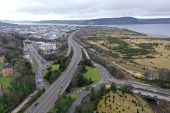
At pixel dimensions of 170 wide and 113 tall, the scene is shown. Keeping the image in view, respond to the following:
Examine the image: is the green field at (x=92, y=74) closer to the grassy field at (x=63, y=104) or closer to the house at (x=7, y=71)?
the grassy field at (x=63, y=104)

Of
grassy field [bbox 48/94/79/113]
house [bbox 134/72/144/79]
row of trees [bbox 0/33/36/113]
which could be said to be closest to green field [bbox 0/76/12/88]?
row of trees [bbox 0/33/36/113]

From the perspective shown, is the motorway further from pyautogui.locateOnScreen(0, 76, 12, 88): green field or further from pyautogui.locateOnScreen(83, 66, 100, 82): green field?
pyautogui.locateOnScreen(0, 76, 12, 88): green field

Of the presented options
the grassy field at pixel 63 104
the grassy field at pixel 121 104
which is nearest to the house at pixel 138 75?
the grassy field at pixel 121 104

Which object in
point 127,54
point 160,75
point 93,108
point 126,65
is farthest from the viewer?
point 127,54

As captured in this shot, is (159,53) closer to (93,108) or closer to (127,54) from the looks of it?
(127,54)

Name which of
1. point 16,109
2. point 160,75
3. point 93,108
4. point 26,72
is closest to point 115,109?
point 93,108

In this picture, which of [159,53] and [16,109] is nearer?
[16,109]

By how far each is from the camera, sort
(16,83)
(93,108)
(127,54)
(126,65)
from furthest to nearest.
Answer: (127,54), (126,65), (16,83), (93,108)
